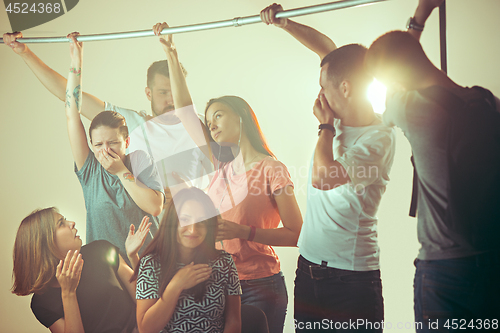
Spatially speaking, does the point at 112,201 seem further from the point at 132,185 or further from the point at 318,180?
→ the point at 318,180

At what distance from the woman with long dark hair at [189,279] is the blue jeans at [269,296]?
6 centimetres

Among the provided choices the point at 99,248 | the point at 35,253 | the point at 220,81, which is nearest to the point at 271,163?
the point at 220,81

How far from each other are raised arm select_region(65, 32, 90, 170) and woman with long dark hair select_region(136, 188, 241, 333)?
65cm

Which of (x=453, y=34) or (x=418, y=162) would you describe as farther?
(x=453, y=34)

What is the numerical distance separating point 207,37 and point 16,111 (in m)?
1.15

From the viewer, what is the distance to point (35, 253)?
1820 mm

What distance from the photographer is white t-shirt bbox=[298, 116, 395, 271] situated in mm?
1223

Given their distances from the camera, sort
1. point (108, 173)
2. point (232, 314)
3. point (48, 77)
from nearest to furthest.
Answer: point (232, 314) → point (108, 173) → point (48, 77)

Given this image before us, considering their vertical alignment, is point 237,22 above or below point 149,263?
above

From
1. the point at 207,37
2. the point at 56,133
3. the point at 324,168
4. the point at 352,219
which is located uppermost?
the point at 207,37

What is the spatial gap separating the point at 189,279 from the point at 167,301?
4.5 inches

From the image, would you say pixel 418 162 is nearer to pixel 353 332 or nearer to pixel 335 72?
pixel 335 72

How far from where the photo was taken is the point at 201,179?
167cm

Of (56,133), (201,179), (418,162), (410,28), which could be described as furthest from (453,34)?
(56,133)
